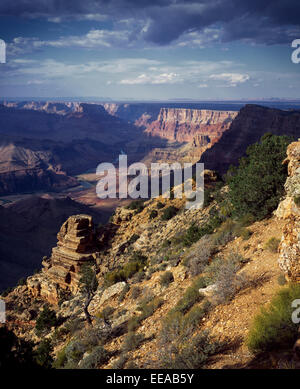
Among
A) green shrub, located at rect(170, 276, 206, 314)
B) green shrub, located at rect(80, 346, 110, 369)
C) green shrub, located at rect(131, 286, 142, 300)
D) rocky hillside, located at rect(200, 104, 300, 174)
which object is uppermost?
rocky hillside, located at rect(200, 104, 300, 174)

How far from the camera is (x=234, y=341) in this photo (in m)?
6.39

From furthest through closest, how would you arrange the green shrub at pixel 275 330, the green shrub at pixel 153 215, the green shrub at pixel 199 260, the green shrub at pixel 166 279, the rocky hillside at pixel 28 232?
1. the rocky hillside at pixel 28 232
2. the green shrub at pixel 153 215
3. the green shrub at pixel 166 279
4. the green shrub at pixel 199 260
5. the green shrub at pixel 275 330

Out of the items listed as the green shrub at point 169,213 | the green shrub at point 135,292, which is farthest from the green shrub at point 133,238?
the green shrub at point 135,292

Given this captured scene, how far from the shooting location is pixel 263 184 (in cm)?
1296

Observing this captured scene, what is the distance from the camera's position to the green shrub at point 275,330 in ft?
18.1

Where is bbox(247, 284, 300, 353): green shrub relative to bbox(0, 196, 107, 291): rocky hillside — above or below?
above

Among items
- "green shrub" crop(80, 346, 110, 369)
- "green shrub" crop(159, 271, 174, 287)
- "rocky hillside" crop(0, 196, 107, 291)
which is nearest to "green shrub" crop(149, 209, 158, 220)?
"green shrub" crop(159, 271, 174, 287)

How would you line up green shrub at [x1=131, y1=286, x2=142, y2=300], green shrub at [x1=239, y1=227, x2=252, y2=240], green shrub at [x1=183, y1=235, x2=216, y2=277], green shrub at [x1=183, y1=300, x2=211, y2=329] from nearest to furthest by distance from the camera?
1. green shrub at [x1=183, y1=300, x2=211, y2=329]
2. green shrub at [x1=183, y1=235, x2=216, y2=277]
3. green shrub at [x1=239, y1=227, x2=252, y2=240]
4. green shrub at [x1=131, y1=286, x2=142, y2=300]

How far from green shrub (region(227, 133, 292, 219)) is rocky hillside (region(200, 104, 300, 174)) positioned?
2903 inches

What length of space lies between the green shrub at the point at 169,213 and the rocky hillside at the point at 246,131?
65.3 m

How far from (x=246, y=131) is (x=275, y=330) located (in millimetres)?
106356

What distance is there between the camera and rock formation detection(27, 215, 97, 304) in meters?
24.3

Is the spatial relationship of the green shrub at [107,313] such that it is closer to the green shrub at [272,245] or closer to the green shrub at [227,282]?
the green shrub at [227,282]

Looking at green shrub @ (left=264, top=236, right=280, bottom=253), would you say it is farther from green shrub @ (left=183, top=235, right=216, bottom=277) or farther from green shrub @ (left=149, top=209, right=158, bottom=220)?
green shrub @ (left=149, top=209, right=158, bottom=220)
